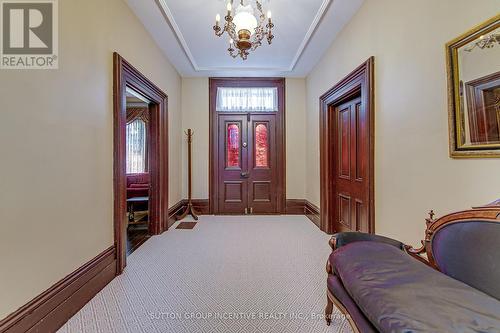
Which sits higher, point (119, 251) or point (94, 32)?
point (94, 32)

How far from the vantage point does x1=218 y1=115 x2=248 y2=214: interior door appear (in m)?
5.14

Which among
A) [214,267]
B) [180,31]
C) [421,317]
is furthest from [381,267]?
[180,31]

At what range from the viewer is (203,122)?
5.12 meters

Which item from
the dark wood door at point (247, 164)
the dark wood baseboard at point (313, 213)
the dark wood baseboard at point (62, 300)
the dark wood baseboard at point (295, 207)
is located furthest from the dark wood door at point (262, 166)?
the dark wood baseboard at point (62, 300)

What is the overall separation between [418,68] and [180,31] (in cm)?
297

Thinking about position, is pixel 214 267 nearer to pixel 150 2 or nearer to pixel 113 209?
pixel 113 209

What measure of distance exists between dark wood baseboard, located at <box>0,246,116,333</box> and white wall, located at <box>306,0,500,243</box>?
273 centimetres

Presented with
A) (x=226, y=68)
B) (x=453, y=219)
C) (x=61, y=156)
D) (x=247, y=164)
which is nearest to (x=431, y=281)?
(x=453, y=219)

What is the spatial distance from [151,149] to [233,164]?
72.6 inches

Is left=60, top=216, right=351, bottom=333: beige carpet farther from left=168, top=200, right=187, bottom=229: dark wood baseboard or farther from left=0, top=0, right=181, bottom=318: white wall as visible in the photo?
left=168, top=200, right=187, bottom=229: dark wood baseboard

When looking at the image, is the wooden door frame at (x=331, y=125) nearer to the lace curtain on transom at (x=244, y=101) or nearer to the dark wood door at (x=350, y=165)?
the dark wood door at (x=350, y=165)

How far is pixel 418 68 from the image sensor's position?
1.87m

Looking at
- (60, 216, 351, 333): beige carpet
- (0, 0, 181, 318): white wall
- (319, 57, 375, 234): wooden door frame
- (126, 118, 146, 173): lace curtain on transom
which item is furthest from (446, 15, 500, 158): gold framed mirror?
(126, 118, 146, 173): lace curtain on transom

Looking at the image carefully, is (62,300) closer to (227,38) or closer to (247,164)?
(227,38)
